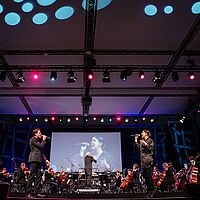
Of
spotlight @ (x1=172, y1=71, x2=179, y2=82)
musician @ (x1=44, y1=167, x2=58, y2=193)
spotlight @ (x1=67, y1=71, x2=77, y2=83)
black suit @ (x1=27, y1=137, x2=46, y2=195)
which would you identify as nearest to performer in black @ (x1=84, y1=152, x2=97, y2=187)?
musician @ (x1=44, y1=167, x2=58, y2=193)

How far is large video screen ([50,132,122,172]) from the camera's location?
14.2m

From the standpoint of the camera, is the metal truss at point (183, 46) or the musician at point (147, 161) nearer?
the musician at point (147, 161)

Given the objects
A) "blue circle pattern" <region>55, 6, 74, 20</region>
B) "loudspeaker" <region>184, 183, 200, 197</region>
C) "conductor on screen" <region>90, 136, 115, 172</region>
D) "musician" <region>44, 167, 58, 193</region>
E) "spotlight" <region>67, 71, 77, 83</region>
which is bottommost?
"loudspeaker" <region>184, 183, 200, 197</region>

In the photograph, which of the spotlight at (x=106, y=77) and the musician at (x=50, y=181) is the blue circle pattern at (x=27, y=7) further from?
the musician at (x=50, y=181)

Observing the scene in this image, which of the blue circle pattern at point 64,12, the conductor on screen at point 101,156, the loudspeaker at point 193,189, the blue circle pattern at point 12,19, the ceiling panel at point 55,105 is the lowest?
the loudspeaker at point 193,189

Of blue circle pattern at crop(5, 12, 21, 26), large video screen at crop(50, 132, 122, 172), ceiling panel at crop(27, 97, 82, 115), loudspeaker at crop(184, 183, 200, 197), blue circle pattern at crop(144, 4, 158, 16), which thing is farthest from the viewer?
large video screen at crop(50, 132, 122, 172)

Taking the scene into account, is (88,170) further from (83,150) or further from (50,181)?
(83,150)

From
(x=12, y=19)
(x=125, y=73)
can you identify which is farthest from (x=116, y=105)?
(x=12, y=19)

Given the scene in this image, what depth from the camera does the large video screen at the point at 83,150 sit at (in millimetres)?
14242

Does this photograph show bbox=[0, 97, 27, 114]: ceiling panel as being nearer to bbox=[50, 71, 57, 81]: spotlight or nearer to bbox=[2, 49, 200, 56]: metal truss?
bbox=[50, 71, 57, 81]: spotlight

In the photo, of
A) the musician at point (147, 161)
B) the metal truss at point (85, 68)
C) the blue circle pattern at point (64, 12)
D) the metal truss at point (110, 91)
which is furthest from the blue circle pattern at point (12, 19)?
the musician at point (147, 161)

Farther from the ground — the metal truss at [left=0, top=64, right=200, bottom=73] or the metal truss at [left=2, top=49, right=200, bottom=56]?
the metal truss at [left=2, top=49, right=200, bottom=56]

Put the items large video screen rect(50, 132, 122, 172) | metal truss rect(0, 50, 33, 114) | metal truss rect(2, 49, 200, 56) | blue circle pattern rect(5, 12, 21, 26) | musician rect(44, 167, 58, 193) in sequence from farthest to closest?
large video screen rect(50, 132, 122, 172)
musician rect(44, 167, 58, 193)
metal truss rect(0, 50, 33, 114)
metal truss rect(2, 49, 200, 56)
blue circle pattern rect(5, 12, 21, 26)

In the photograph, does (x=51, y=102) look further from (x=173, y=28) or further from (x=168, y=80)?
(x=173, y=28)
